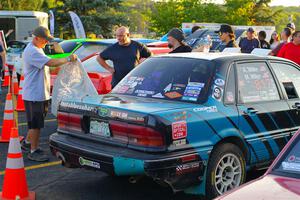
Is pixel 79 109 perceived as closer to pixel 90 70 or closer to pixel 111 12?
pixel 90 70

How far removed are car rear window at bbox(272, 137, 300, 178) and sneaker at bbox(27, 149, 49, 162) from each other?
4129 mm

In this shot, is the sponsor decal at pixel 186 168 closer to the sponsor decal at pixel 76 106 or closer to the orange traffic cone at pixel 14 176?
the sponsor decal at pixel 76 106

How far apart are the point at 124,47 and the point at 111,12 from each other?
32864mm

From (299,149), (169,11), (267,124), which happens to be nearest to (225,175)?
(267,124)

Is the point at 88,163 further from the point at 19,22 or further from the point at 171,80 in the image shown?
the point at 19,22

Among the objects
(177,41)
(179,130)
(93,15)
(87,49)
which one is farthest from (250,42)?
(93,15)

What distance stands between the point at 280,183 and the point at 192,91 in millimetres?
2105

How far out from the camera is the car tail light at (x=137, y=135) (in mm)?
4633

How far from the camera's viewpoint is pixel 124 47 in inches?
310

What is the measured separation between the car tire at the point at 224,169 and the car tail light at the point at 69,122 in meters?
1.43

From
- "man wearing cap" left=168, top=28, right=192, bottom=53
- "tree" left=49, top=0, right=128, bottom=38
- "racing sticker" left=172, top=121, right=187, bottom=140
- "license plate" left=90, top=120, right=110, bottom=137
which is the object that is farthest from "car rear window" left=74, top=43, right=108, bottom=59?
"tree" left=49, top=0, right=128, bottom=38

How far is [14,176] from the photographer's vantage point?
5.12 meters

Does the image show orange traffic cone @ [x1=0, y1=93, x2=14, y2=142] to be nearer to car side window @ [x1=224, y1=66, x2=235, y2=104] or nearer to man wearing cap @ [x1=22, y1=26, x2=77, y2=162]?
man wearing cap @ [x1=22, y1=26, x2=77, y2=162]

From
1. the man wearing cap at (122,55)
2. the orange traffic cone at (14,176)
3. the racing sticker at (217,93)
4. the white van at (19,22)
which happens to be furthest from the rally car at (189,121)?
the white van at (19,22)
